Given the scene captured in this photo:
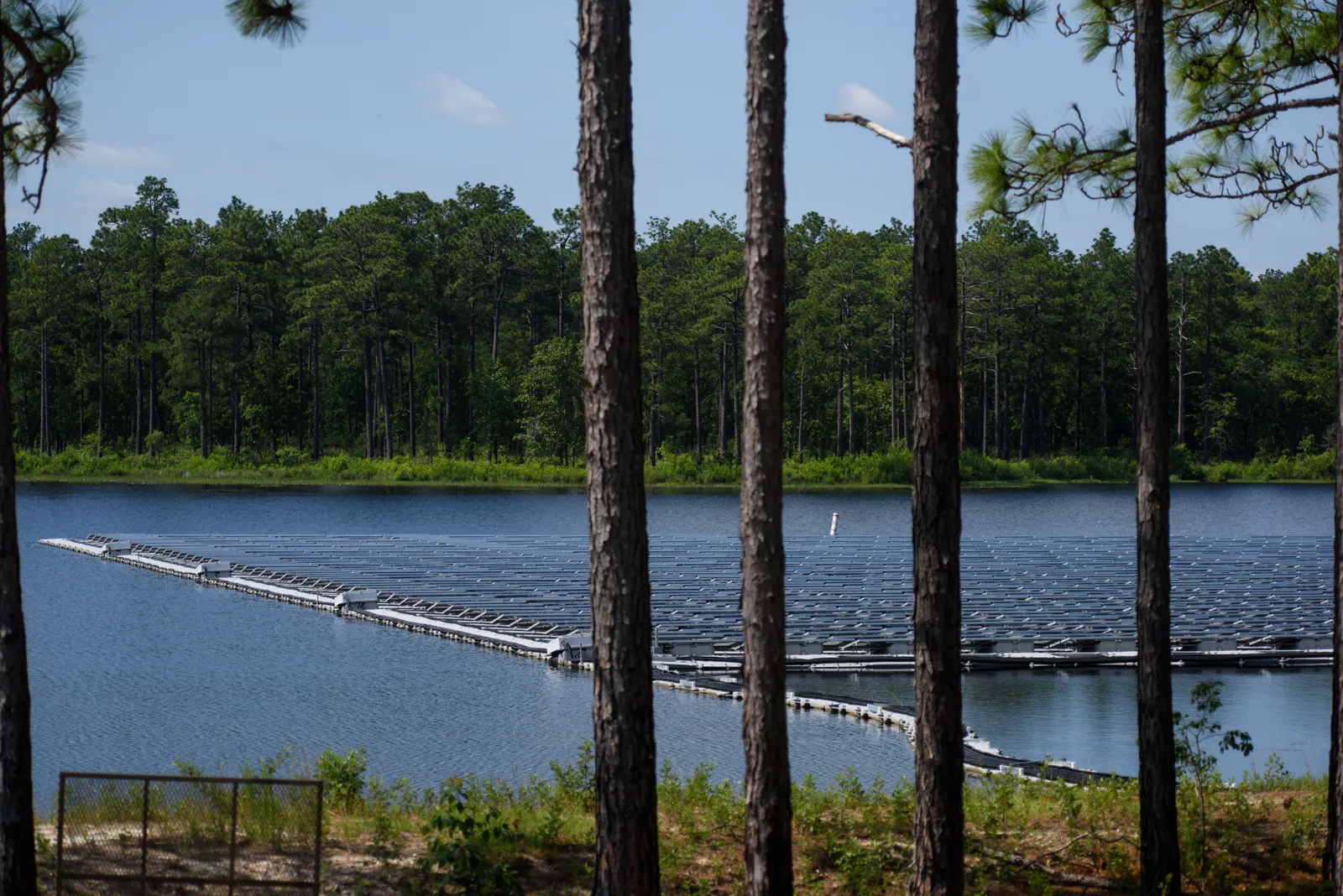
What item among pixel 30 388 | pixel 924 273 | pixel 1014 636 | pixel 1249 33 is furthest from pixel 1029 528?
pixel 30 388

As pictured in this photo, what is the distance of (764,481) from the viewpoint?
7.60 m

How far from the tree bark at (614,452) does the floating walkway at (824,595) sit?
28.3ft

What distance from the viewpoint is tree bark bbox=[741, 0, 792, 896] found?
7543 millimetres

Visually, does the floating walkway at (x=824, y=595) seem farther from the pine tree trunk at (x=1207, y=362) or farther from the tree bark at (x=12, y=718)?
the pine tree trunk at (x=1207, y=362)

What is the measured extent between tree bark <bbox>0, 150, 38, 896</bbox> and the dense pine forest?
6286cm

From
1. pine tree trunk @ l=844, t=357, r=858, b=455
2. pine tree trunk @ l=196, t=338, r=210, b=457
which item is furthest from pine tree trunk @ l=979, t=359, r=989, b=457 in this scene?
pine tree trunk @ l=196, t=338, r=210, b=457

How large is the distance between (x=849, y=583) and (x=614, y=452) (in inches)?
1142

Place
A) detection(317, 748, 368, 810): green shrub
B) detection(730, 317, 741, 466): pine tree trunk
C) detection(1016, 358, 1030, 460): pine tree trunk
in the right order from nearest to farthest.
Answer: detection(317, 748, 368, 810): green shrub → detection(730, 317, 741, 466): pine tree trunk → detection(1016, 358, 1030, 460): pine tree trunk

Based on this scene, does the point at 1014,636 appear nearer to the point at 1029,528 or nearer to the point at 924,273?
the point at 924,273

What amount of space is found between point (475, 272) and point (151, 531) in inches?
1301

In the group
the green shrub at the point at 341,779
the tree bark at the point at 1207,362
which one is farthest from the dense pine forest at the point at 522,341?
the green shrub at the point at 341,779

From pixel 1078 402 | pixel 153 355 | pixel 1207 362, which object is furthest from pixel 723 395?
pixel 153 355

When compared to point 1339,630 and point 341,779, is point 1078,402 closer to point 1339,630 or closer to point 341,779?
point 341,779

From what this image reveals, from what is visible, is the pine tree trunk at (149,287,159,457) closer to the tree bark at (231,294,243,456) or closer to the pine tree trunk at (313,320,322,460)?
the tree bark at (231,294,243,456)
